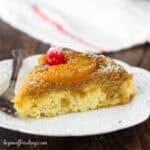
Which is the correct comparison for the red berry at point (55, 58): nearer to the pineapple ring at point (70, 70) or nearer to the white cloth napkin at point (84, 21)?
the pineapple ring at point (70, 70)

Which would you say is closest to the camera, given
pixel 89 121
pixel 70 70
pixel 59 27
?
pixel 89 121

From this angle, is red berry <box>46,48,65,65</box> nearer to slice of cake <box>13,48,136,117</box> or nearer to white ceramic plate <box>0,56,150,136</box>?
slice of cake <box>13,48,136,117</box>

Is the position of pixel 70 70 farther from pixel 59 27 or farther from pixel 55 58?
pixel 59 27

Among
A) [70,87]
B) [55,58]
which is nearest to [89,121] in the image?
[70,87]

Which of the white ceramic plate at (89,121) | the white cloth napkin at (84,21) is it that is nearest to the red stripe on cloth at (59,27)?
the white cloth napkin at (84,21)

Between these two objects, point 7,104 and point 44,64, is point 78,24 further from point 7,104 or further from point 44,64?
point 7,104

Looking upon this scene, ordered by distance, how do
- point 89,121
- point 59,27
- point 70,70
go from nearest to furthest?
point 89,121 → point 70,70 → point 59,27

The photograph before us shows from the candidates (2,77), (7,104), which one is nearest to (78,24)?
(2,77)
